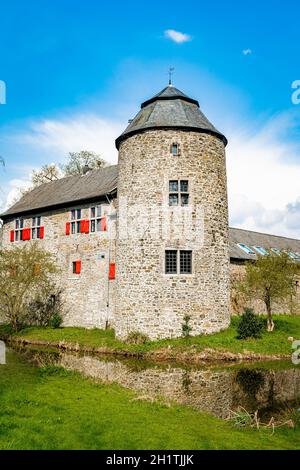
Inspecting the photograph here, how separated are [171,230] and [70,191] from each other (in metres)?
10.2

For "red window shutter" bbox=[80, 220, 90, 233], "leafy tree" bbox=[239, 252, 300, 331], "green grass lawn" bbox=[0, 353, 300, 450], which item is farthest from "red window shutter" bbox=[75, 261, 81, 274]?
"green grass lawn" bbox=[0, 353, 300, 450]

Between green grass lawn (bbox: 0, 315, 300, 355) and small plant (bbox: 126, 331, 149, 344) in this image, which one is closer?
green grass lawn (bbox: 0, 315, 300, 355)

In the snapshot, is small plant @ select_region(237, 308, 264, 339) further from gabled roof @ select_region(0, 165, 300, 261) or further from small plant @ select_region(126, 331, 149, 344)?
gabled roof @ select_region(0, 165, 300, 261)

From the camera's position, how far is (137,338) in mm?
17062

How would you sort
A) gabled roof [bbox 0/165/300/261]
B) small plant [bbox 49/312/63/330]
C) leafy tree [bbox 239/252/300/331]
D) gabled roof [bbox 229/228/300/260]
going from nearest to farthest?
1. leafy tree [bbox 239/252/300/331]
2. small plant [bbox 49/312/63/330]
3. gabled roof [bbox 0/165/300/261]
4. gabled roof [bbox 229/228/300/260]

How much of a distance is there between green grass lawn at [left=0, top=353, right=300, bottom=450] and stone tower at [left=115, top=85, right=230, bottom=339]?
24.5ft

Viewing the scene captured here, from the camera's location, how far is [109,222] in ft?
71.8

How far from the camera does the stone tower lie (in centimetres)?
1739

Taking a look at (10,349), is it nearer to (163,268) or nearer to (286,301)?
(163,268)

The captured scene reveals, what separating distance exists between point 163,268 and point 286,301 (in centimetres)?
1297

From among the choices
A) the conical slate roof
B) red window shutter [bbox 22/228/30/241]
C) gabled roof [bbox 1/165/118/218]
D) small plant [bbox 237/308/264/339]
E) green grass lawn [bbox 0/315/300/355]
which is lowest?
green grass lawn [bbox 0/315/300/355]

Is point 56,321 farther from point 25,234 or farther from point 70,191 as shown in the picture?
point 70,191

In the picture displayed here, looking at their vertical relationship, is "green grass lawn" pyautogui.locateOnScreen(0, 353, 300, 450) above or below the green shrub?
below

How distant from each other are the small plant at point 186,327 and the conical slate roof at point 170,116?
7.85 m
